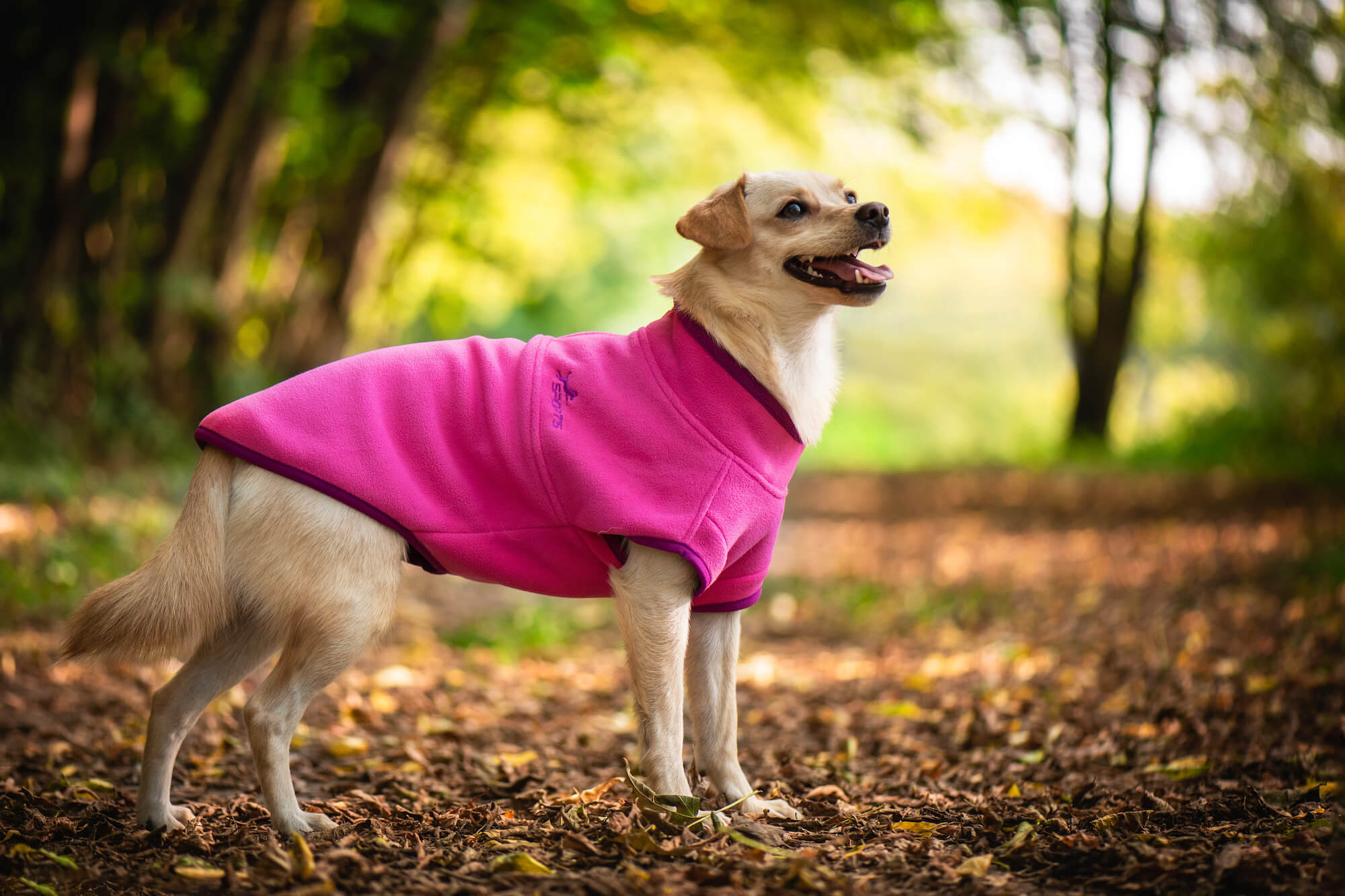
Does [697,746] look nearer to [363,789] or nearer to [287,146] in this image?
[363,789]

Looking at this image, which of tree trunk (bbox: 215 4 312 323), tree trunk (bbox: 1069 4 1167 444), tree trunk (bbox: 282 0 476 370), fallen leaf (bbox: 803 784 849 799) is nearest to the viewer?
fallen leaf (bbox: 803 784 849 799)

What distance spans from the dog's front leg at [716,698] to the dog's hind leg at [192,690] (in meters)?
1.35

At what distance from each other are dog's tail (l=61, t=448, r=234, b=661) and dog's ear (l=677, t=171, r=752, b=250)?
66.9 inches

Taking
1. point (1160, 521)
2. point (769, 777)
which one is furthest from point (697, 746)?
point (1160, 521)

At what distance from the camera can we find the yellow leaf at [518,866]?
2.55 metres

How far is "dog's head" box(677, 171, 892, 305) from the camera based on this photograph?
10.9 ft

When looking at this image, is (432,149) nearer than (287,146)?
No

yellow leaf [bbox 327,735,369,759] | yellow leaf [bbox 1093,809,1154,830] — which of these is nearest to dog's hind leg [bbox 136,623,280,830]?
yellow leaf [bbox 327,735,369,759]

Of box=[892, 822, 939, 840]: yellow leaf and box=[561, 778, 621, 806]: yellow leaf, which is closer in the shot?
box=[892, 822, 939, 840]: yellow leaf

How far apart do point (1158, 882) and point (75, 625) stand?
9.69ft

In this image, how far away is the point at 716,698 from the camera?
3.40 meters

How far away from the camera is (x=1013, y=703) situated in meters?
4.75

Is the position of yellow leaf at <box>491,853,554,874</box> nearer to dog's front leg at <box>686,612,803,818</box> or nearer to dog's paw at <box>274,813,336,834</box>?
dog's paw at <box>274,813,336,834</box>

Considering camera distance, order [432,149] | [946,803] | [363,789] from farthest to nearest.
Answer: [432,149], [363,789], [946,803]
